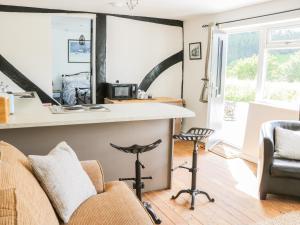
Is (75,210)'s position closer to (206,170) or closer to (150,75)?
(206,170)

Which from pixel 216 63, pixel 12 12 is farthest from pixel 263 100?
pixel 12 12

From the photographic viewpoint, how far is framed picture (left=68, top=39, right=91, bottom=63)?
698 cm

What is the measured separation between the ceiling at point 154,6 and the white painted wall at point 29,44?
0.26 metres

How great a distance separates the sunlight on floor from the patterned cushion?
2.43m

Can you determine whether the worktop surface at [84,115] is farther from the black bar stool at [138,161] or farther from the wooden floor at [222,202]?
the wooden floor at [222,202]

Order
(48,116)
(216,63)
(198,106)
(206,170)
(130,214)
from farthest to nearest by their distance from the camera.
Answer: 1. (198,106)
2. (216,63)
3. (206,170)
4. (48,116)
5. (130,214)

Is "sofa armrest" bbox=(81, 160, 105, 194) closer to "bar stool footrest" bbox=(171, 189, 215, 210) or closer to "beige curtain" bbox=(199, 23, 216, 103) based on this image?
"bar stool footrest" bbox=(171, 189, 215, 210)

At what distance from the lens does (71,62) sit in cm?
705

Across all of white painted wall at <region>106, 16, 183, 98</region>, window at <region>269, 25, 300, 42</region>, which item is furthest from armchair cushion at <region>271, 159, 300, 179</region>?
white painted wall at <region>106, 16, 183, 98</region>

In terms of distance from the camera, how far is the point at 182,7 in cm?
443

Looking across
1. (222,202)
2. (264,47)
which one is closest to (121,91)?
(264,47)

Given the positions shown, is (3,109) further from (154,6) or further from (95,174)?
(154,6)

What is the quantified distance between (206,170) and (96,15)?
125 inches

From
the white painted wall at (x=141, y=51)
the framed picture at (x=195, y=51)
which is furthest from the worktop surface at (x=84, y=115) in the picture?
the framed picture at (x=195, y=51)
